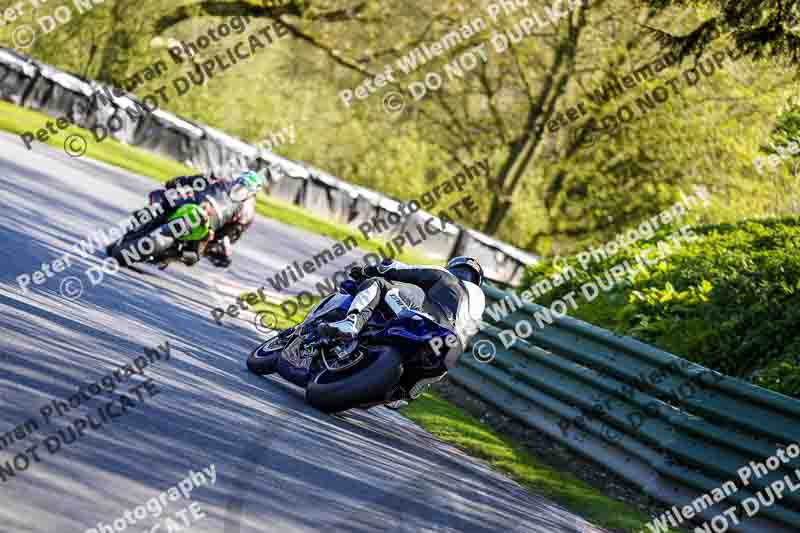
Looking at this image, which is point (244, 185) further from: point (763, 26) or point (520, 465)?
point (763, 26)

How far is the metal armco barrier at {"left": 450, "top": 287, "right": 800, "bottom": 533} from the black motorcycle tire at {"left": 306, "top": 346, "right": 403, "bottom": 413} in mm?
2315

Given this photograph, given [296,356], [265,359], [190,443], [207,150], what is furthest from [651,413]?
[207,150]

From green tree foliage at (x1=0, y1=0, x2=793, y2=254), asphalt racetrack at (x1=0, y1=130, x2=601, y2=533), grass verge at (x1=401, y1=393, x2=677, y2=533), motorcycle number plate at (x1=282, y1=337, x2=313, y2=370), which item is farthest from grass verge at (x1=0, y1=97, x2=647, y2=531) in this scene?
green tree foliage at (x1=0, y1=0, x2=793, y2=254)

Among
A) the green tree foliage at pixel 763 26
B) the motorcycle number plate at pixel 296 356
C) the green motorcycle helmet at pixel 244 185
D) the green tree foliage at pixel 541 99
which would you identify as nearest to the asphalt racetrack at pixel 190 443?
the motorcycle number plate at pixel 296 356

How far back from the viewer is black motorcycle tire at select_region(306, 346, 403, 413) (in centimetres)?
875

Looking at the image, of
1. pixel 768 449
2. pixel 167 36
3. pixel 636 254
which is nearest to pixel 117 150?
pixel 636 254

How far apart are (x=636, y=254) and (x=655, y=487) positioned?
7113 millimetres

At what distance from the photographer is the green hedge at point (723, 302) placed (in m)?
12.2

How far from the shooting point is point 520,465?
1008 cm

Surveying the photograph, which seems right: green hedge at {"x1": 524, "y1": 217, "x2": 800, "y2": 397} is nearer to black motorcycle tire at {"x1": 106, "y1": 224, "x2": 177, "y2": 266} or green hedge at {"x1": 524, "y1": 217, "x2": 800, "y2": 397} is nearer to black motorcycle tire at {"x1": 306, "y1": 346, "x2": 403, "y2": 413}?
black motorcycle tire at {"x1": 306, "y1": 346, "x2": 403, "y2": 413}

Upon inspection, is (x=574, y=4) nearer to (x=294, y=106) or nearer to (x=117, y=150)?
(x=117, y=150)

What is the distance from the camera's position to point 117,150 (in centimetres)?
2947

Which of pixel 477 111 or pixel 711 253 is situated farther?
pixel 477 111

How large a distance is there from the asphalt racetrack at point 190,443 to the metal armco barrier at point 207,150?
54.2ft
